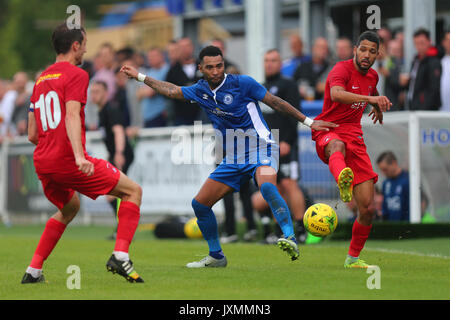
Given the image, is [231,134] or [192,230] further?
[192,230]

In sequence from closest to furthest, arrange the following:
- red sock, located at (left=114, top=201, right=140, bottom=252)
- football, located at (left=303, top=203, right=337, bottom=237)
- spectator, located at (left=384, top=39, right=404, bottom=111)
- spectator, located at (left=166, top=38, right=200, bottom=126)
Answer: red sock, located at (left=114, top=201, right=140, bottom=252) → football, located at (left=303, top=203, right=337, bottom=237) → spectator, located at (left=384, top=39, right=404, bottom=111) → spectator, located at (left=166, top=38, right=200, bottom=126)

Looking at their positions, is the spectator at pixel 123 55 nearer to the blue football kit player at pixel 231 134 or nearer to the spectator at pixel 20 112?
the spectator at pixel 20 112

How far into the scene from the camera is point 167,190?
17.3 m

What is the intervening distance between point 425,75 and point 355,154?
Answer: 605 centimetres

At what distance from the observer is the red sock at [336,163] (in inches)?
358

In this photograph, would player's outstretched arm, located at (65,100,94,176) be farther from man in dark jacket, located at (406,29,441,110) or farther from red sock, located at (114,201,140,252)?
man in dark jacket, located at (406,29,441,110)

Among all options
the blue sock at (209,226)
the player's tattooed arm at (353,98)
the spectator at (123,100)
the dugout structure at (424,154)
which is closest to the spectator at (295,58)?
the spectator at (123,100)

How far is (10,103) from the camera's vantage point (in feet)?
73.9

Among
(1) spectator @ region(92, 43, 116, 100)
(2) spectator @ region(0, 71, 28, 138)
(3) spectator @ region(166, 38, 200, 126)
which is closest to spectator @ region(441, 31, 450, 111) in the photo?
(3) spectator @ region(166, 38, 200, 126)

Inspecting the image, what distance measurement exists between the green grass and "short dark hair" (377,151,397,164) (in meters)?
1.56

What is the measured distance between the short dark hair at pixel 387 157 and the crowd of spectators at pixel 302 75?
128cm

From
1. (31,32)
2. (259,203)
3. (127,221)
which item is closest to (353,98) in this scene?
(127,221)

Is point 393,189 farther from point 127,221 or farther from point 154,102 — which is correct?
point 127,221

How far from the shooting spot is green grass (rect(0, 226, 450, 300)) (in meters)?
7.52
